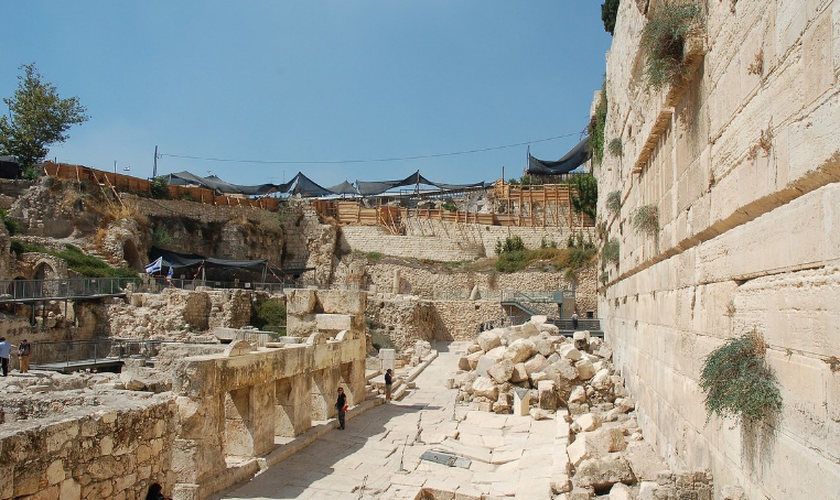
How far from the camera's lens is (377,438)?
11914 mm

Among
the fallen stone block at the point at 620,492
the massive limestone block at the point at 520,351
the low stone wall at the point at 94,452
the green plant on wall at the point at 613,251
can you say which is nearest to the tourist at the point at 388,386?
the massive limestone block at the point at 520,351

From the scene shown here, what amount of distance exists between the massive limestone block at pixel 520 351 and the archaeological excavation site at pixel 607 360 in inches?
2.0

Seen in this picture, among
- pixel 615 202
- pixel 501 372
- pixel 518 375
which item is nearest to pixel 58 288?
pixel 501 372

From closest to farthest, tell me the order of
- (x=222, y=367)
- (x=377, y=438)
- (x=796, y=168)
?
(x=796, y=168)
(x=222, y=367)
(x=377, y=438)

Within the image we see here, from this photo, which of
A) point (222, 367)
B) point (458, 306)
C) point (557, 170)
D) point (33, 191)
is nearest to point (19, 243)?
point (33, 191)

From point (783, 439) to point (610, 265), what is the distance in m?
12.8

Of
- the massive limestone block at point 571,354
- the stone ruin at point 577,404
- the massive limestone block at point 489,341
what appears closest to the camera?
the stone ruin at point 577,404

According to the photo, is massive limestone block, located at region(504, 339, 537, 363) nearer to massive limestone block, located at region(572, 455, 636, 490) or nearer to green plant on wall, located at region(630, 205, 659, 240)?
green plant on wall, located at region(630, 205, 659, 240)

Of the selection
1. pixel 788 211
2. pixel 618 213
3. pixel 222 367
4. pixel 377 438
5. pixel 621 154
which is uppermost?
pixel 621 154

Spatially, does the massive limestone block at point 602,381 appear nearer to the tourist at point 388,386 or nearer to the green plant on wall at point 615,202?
the green plant on wall at point 615,202

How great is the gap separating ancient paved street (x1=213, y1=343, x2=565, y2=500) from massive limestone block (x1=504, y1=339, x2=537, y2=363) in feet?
5.96

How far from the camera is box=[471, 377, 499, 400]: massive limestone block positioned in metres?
14.3

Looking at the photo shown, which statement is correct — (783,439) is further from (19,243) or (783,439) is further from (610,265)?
(19,243)

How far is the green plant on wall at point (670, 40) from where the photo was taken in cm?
584
